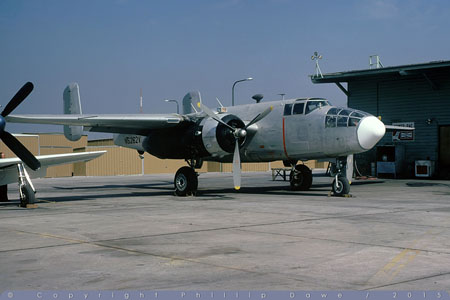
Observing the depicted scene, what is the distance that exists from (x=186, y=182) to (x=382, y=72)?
20.6 metres

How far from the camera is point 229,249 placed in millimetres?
9094

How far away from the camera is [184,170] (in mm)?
23062

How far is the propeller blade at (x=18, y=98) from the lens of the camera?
55.2ft

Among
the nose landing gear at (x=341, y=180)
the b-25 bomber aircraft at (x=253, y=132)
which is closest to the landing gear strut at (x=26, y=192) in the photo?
the b-25 bomber aircraft at (x=253, y=132)

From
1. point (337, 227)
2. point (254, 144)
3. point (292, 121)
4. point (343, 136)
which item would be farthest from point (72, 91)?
point (337, 227)

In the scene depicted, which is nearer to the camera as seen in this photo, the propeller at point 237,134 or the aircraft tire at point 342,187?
the aircraft tire at point 342,187

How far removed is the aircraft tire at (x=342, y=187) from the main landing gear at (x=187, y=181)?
6.10 metres

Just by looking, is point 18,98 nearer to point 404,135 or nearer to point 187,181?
point 187,181

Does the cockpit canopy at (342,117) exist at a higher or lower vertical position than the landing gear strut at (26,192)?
higher

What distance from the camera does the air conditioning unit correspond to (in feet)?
116

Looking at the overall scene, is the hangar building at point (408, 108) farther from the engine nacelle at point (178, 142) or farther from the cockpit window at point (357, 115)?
the engine nacelle at point (178, 142)

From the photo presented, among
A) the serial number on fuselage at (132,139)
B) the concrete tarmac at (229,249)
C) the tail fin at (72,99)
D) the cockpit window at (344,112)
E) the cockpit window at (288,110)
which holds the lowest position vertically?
the concrete tarmac at (229,249)

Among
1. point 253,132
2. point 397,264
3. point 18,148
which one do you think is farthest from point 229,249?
point 253,132

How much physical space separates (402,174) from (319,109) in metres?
18.8
